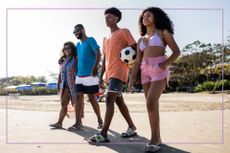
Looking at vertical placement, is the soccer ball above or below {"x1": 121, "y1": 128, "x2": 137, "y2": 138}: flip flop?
above

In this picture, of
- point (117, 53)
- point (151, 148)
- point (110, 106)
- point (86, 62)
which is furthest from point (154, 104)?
point (86, 62)

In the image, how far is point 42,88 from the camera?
35906 mm

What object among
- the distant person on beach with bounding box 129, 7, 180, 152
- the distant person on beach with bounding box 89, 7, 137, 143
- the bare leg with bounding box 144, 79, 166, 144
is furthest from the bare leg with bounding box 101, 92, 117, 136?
the bare leg with bounding box 144, 79, 166, 144

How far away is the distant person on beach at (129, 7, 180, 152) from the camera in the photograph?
469 cm

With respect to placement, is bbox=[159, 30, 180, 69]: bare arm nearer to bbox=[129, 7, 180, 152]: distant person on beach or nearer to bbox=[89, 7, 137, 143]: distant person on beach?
bbox=[129, 7, 180, 152]: distant person on beach

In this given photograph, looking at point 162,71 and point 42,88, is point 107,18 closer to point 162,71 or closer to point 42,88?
point 162,71

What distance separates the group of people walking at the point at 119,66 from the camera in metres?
4.73

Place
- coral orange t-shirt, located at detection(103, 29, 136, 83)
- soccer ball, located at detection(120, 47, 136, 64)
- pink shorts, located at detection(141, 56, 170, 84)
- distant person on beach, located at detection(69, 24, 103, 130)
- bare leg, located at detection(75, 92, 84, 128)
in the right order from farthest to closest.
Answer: bare leg, located at detection(75, 92, 84, 128) → distant person on beach, located at detection(69, 24, 103, 130) → coral orange t-shirt, located at detection(103, 29, 136, 83) → soccer ball, located at detection(120, 47, 136, 64) → pink shorts, located at detection(141, 56, 170, 84)

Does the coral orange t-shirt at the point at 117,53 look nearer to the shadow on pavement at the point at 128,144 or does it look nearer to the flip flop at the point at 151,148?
the shadow on pavement at the point at 128,144

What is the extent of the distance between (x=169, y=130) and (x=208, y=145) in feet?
5.23

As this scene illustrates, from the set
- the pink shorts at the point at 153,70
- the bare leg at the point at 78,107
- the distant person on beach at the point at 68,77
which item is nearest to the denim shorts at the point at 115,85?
the pink shorts at the point at 153,70

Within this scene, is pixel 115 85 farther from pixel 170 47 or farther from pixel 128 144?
pixel 170 47

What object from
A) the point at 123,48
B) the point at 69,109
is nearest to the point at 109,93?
the point at 123,48

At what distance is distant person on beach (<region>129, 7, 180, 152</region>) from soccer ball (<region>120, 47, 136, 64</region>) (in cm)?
23
